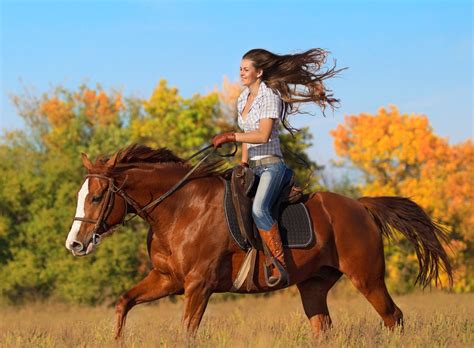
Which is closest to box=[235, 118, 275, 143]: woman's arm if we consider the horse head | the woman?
the woman

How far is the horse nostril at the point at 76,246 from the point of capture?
782cm

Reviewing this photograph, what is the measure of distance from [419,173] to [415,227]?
28161mm

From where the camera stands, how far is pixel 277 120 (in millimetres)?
8266

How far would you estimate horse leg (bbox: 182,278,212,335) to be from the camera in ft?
25.6

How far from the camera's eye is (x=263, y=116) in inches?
320

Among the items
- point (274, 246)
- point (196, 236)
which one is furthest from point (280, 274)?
point (196, 236)

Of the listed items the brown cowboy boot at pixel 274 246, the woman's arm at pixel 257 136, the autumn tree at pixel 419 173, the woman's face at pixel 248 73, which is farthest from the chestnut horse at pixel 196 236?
the autumn tree at pixel 419 173

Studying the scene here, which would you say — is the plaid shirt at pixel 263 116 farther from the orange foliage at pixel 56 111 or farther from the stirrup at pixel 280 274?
the orange foliage at pixel 56 111

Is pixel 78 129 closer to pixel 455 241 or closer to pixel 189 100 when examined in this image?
pixel 189 100

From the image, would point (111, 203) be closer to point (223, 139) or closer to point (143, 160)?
point (143, 160)

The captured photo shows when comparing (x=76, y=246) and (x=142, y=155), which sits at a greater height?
(x=142, y=155)

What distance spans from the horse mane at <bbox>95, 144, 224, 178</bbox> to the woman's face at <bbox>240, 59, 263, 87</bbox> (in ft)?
3.13

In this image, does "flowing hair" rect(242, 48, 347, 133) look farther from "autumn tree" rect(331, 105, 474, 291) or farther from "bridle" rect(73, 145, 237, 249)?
"autumn tree" rect(331, 105, 474, 291)

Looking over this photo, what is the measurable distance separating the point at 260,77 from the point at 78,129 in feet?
129
